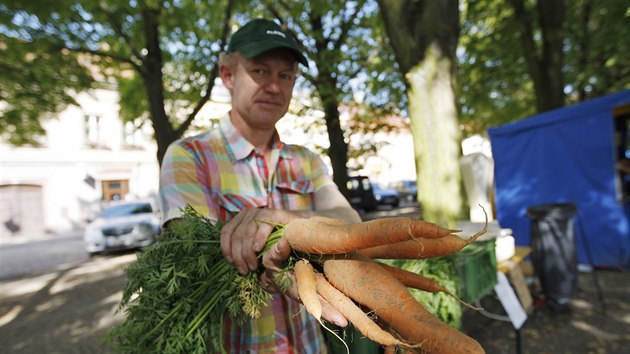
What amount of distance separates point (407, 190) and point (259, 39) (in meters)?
25.5

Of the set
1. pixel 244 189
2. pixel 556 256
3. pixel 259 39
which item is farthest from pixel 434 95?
pixel 244 189

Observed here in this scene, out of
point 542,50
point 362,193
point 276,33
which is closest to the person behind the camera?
point 276,33

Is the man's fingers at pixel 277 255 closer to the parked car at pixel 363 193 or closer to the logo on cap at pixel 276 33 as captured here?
the logo on cap at pixel 276 33

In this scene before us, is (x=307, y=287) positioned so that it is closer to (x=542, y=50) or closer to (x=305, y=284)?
(x=305, y=284)

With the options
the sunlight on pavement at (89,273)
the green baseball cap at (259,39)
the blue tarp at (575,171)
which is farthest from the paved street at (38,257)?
the blue tarp at (575,171)

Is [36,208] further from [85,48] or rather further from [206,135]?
[206,135]

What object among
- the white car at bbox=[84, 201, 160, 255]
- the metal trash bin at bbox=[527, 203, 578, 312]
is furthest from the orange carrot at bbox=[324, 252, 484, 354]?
the white car at bbox=[84, 201, 160, 255]

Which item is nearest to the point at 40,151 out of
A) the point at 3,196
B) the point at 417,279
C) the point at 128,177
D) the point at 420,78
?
the point at 3,196

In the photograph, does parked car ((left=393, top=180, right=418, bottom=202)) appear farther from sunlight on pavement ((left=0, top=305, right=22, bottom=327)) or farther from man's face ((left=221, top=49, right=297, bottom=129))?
man's face ((left=221, top=49, right=297, bottom=129))

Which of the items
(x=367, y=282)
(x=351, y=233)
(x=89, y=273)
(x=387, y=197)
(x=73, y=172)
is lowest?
(x=89, y=273)

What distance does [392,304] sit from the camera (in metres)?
1.02

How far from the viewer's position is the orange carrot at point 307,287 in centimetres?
100

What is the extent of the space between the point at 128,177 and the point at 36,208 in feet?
16.6

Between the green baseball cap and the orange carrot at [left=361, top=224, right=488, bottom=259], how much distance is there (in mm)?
881
